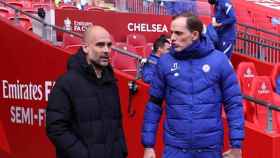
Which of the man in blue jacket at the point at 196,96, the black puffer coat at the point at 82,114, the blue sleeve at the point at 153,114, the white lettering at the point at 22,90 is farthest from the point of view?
the white lettering at the point at 22,90

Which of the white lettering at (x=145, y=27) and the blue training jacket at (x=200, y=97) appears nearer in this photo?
the blue training jacket at (x=200, y=97)

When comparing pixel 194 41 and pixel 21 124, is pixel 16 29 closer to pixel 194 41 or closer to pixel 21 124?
pixel 21 124

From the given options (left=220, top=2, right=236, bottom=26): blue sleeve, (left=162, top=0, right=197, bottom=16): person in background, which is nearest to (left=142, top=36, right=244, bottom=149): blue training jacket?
(left=220, top=2, right=236, bottom=26): blue sleeve

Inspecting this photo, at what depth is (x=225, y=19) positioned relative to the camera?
10.4m

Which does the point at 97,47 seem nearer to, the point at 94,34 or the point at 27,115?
the point at 94,34

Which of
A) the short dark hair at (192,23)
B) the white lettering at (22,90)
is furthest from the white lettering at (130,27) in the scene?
the short dark hair at (192,23)

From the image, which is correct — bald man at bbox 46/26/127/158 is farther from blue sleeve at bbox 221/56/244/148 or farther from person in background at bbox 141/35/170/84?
person in background at bbox 141/35/170/84

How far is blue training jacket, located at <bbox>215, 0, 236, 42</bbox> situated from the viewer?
10344mm

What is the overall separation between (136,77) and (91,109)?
3185 mm

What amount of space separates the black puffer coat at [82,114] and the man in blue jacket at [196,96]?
0.50 meters

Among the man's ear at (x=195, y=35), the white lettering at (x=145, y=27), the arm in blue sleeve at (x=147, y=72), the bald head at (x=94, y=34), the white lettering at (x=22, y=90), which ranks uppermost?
the bald head at (x=94, y=34)

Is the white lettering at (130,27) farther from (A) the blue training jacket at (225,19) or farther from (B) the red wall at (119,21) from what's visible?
(A) the blue training jacket at (225,19)

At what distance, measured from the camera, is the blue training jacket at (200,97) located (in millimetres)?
4441

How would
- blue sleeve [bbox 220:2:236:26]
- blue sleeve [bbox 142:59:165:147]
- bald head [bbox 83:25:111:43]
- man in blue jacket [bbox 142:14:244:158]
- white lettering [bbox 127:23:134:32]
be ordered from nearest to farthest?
bald head [bbox 83:25:111:43] < man in blue jacket [bbox 142:14:244:158] < blue sleeve [bbox 142:59:165:147] < blue sleeve [bbox 220:2:236:26] < white lettering [bbox 127:23:134:32]
